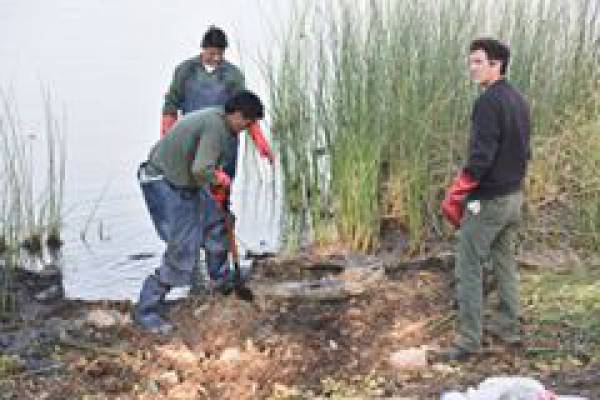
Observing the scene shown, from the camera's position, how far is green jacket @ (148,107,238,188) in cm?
653

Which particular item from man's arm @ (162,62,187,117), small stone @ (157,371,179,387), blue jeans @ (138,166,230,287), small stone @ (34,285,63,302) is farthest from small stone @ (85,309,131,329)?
man's arm @ (162,62,187,117)

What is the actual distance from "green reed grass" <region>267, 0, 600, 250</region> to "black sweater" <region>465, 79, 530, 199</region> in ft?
6.35

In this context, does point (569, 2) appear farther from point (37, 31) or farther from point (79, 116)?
point (37, 31)

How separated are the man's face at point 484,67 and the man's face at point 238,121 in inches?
56.7

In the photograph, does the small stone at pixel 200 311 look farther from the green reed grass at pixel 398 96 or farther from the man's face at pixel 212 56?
the man's face at pixel 212 56

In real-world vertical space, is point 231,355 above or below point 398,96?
below

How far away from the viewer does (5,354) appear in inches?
255

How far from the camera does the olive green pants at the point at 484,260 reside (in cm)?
577

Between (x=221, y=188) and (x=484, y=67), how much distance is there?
6.37 ft

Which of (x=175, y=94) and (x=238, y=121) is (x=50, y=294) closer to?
(x=175, y=94)

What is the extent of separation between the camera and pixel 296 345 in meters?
6.38

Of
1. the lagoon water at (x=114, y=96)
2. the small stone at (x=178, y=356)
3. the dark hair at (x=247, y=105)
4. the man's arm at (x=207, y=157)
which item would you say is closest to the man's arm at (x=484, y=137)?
the dark hair at (x=247, y=105)

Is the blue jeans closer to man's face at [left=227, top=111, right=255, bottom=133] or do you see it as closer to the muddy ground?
the muddy ground

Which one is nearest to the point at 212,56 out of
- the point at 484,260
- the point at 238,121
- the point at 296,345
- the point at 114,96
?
the point at 238,121
